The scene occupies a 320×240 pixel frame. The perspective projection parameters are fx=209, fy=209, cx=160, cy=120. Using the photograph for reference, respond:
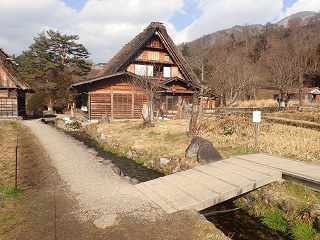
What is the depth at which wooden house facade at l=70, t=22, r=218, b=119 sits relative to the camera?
1859 cm

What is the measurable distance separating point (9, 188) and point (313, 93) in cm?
4457

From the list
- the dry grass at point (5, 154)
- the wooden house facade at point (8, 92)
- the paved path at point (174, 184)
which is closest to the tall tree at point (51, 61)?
the wooden house facade at point (8, 92)

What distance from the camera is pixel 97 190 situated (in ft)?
17.1

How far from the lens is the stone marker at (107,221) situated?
3.70 meters

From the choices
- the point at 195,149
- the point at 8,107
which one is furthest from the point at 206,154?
the point at 8,107

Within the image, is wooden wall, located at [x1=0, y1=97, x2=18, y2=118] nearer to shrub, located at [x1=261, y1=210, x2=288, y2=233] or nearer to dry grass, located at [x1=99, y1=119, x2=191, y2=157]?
dry grass, located at [x1=99, y1=119, x2=191, y2=157]

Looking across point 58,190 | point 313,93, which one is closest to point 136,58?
point 58,190

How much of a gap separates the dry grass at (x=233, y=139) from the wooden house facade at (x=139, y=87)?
5.75m

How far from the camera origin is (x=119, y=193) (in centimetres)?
507

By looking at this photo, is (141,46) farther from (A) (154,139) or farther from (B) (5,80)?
(A) (154,139)

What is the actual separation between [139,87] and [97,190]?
14517mm

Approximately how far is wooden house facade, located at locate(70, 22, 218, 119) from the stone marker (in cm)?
1323

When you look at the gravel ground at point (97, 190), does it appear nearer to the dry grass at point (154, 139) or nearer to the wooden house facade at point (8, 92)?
the dry grass at point (154, 139)

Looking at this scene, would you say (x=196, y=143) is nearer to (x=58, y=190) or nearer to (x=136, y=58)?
(x=58, y=190)
